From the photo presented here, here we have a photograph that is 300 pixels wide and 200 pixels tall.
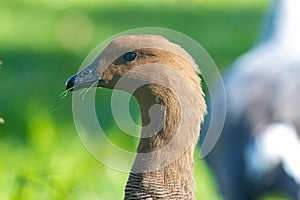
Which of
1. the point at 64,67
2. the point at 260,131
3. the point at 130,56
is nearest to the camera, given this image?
the point at 130,56

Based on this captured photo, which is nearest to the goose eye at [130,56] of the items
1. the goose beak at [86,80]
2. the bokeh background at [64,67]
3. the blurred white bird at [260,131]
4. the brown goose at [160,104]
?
the brown goose at [160,104]

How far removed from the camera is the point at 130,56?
2.65 metres

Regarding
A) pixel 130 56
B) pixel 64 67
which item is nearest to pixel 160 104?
pixel 130 56

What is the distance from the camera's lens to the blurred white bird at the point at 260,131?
14.2 feet

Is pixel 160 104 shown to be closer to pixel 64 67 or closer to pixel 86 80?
pixel 86 80

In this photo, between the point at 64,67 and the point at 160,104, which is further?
the point at 64,67

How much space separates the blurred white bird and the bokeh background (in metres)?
0.17

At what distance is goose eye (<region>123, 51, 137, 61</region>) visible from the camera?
2637mm

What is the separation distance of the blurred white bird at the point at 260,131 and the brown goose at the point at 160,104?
1.69m

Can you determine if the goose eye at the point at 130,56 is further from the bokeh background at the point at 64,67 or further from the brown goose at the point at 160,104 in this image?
the bokeh background at the point at 64,67

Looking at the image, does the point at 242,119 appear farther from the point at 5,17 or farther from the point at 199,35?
the point at 5,17

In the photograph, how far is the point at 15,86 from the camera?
6.66 metres

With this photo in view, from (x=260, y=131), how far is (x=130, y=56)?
186cm

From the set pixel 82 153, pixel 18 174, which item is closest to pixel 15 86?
pixel 82 153
